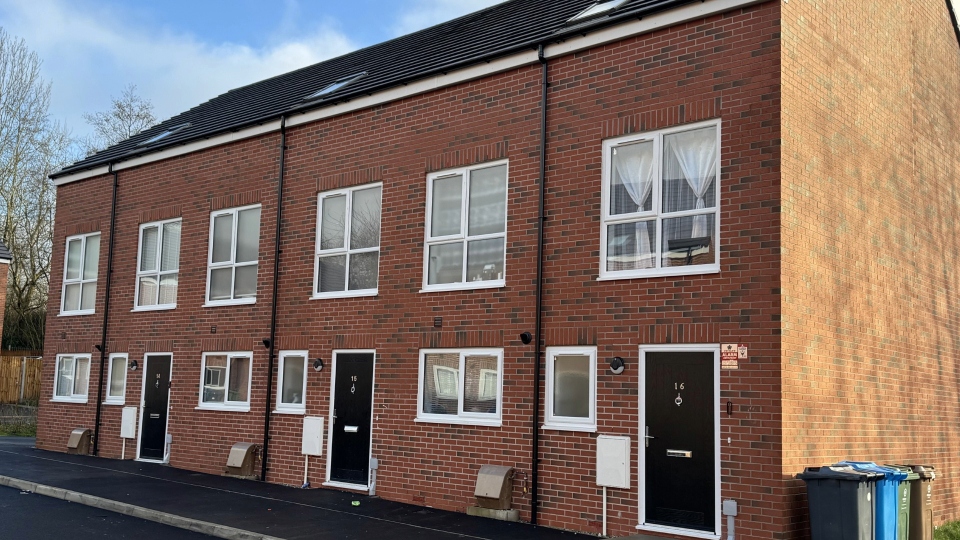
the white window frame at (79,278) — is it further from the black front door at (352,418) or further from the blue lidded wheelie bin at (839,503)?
the blue lidded wheelie bin at (839,503)

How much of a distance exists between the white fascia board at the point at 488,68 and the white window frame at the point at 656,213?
1332mm

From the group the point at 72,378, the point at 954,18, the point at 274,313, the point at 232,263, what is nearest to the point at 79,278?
the point at 72,378

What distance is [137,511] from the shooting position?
1187cm

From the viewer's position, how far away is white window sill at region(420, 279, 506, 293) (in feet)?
40.1

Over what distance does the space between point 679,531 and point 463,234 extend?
5272mm

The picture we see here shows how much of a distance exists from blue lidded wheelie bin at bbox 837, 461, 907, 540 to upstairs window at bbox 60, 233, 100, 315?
665 inches

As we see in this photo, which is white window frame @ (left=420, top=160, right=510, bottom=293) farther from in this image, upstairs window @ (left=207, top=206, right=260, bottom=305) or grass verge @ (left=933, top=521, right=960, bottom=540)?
grass verge @ (left=933, top=521, right=960, bottom=540)

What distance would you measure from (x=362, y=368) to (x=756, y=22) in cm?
784

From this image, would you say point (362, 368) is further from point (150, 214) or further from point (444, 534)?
point (150, 214)

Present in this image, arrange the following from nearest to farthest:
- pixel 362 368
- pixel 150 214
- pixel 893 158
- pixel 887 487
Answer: pixel 887 487 → pixel 893 158 → pixel 362 368 → pixel 150 214

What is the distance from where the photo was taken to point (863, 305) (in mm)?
11188

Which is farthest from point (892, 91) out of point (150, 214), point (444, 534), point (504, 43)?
point (150, 214)

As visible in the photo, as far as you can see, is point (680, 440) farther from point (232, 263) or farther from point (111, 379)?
point (111, 379)

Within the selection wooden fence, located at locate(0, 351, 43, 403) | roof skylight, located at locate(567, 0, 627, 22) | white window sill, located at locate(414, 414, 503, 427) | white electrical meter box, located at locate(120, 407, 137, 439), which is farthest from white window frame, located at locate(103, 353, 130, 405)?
wooden fence, located at locate(0, 351, 43, 403)
